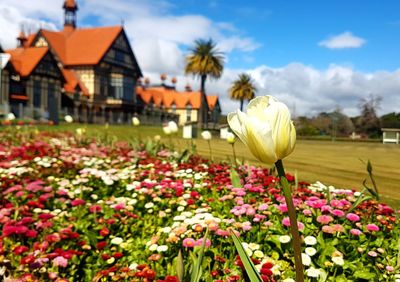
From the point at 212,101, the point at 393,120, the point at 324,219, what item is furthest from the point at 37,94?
the point at 212,101

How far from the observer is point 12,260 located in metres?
3.39

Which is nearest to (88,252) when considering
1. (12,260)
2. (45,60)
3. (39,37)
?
(12,260)

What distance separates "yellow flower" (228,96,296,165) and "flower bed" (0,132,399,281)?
102cm

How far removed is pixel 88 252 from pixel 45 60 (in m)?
44.8

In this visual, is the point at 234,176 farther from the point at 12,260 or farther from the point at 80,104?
the point at 80,104

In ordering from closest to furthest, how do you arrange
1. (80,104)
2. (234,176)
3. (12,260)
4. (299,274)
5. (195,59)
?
(299,274), (12,260), (234,176), (80,104), (195,59)

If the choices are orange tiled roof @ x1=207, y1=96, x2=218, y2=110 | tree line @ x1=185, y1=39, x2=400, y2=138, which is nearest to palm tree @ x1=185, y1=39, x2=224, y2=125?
tree line @ x1=185, y1=39, x2=400, y2=138

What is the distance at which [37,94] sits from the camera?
Result: 141 feet

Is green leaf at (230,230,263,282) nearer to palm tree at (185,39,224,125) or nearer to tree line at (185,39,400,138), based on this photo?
tree line at (185,39,400,138)

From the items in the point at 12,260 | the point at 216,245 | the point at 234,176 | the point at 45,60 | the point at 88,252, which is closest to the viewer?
the point at 216,245

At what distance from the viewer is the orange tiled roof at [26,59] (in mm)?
41844

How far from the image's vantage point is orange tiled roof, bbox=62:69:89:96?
155 ft

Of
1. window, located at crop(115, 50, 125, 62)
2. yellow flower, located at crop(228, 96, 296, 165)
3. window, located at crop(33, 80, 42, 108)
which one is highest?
window, located at crop(115, 50, 125, 62)

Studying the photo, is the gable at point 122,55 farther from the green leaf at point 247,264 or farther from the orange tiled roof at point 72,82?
the green leaf at point 247,264
